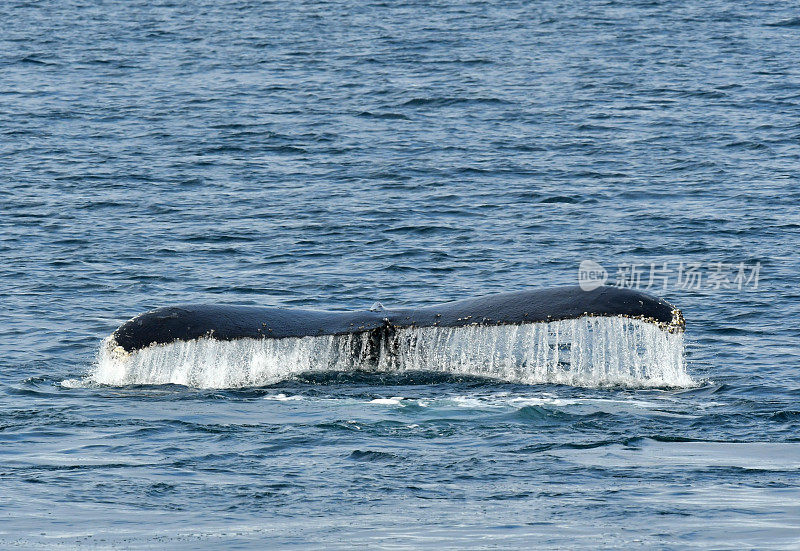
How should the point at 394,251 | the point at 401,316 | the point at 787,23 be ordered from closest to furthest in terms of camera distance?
the point at 401,316
the point at 394,251
the point at 787,23

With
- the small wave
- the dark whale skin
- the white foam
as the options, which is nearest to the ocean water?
the white foam

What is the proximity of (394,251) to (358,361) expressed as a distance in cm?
896

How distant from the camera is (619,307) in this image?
1209cm

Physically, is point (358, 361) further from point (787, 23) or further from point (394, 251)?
point (787, 23)

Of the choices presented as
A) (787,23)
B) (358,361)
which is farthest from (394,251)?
(787,23)

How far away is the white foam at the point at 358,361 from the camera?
12883 millimetres

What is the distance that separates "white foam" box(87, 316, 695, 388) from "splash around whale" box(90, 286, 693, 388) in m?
0.01

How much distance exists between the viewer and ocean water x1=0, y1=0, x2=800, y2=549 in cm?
1028

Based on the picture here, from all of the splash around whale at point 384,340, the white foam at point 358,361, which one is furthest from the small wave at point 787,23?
the white foam at point 358,361

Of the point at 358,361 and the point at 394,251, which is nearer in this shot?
Answer: the point at 358,361

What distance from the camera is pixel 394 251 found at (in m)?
22.5

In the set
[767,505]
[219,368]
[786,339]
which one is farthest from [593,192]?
[767,505]

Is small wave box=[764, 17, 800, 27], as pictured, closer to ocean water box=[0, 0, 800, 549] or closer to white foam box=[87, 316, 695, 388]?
ocean water box=[0, 0, 800, 549]

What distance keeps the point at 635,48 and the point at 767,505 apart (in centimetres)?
3547
